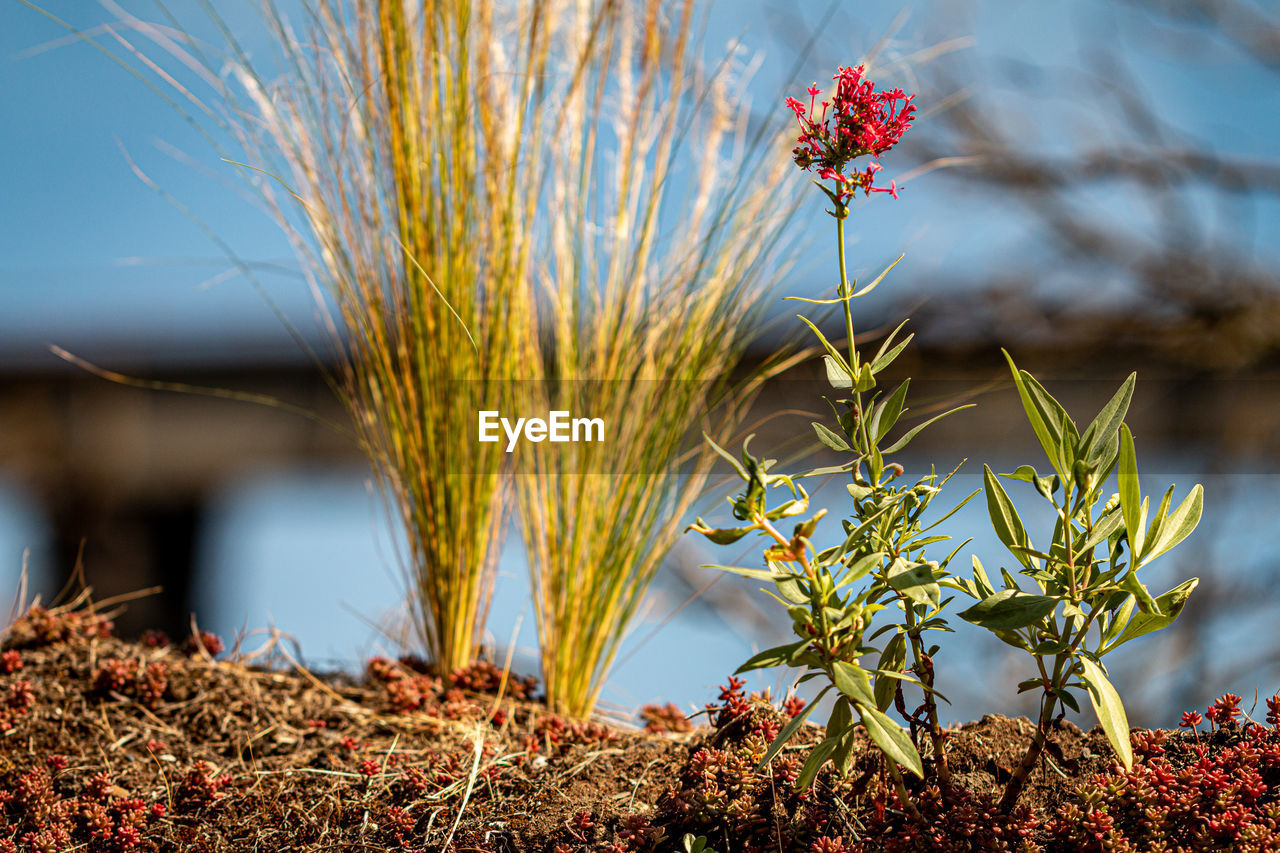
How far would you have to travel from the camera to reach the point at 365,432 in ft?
5.82

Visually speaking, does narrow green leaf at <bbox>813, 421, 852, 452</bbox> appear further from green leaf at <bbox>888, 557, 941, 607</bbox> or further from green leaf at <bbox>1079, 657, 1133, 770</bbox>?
green leaf at <bbox>1079, 657, 1133, 770</bbox>

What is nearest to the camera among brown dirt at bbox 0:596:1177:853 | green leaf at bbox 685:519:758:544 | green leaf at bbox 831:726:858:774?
green leaf at bbox 685:519:758:544

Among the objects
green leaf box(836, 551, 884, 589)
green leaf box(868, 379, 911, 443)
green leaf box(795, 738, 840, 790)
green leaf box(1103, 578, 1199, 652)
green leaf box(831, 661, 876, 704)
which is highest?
green leaf box(868, 379, 911, 443)

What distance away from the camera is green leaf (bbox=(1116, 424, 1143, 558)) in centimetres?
82

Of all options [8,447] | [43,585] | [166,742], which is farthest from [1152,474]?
[8,447]

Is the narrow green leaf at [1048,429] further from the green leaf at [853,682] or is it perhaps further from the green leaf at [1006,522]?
the green leaf at [853,682]

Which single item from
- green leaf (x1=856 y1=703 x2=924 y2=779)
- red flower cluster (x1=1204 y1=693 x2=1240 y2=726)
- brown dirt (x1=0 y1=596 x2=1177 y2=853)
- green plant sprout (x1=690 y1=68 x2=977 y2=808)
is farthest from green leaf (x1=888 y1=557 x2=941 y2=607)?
red flower cluster (x1=1204 y1=693 x2=1240 y2=726)

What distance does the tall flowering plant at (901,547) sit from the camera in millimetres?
809

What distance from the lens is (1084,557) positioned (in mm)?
891

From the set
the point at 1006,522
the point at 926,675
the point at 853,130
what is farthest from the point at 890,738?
the point at 853,130

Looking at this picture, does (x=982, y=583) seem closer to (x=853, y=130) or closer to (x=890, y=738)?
(x=890, y=738)

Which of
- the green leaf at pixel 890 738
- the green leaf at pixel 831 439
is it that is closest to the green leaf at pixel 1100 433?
the green leaf at pixel 831 439

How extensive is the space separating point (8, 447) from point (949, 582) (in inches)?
182

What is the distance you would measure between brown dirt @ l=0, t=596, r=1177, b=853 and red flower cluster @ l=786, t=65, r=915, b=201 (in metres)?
0.69
